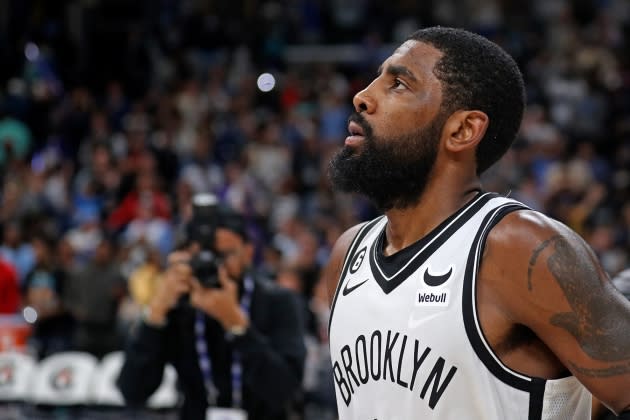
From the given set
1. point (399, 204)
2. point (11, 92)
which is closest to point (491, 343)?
point (399, 204)

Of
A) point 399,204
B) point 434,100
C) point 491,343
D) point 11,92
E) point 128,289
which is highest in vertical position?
point 11,92

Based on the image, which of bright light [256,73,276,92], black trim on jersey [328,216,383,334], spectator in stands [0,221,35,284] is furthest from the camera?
bright light [256,73,276,92]

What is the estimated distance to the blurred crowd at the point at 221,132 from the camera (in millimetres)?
10367

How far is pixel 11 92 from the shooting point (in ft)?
48.4

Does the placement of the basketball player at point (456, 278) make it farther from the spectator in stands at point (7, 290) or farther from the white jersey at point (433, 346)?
the spectator in stands at point (7, 290)

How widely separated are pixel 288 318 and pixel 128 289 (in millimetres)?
5942

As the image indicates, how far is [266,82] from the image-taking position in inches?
613

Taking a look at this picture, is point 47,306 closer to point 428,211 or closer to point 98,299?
point 98,299

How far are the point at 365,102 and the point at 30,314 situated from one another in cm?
812

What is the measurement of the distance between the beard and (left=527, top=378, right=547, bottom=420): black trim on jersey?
60 centimetres

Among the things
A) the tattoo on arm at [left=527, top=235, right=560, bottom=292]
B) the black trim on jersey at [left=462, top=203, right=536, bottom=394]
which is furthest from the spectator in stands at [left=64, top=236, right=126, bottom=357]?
the tattoo on arm at [left=527, top=235, right=560, bottom=292]

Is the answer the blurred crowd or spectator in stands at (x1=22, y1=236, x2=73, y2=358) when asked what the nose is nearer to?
the blurred crowd

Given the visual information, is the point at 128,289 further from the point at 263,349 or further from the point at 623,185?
the point at 263,349

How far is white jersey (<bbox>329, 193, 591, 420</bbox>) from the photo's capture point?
240 cm
